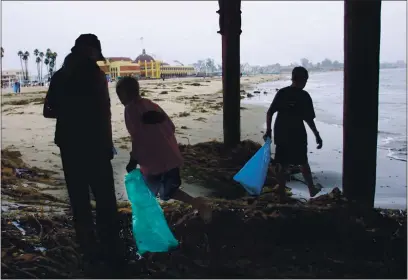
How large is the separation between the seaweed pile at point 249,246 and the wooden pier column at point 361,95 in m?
0.30

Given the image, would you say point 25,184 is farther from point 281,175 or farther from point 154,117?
point 281,175

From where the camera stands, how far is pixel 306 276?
300 cm

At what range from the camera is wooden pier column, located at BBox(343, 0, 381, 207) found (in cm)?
352

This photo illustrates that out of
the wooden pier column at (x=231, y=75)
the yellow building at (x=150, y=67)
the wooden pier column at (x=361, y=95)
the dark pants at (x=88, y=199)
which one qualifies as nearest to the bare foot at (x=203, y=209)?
the dark pants at (x=88, y=199)

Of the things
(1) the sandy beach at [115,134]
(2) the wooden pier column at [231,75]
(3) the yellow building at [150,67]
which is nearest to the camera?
(1) the sandy beach at [115,134]

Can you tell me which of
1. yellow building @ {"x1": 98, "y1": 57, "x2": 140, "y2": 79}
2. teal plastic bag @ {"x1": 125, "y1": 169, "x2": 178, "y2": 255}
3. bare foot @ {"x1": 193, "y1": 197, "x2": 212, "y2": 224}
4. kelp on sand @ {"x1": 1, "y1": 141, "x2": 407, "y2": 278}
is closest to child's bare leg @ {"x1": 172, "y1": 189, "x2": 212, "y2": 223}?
bare foot @ {"x1": 193, "y1": 197, "x2": 212, "y2": 224}

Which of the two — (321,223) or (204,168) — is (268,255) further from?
(204,168)

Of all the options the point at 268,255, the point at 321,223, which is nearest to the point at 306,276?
the point at 268,255

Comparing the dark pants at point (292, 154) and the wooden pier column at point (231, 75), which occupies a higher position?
the wooden pier column at point (231, 75)

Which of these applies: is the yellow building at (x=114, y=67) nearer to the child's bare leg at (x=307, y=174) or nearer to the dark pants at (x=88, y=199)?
the dark pants at (x=88, y=199)

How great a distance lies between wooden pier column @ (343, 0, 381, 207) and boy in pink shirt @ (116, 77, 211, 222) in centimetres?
148

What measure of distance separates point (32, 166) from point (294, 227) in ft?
14.4

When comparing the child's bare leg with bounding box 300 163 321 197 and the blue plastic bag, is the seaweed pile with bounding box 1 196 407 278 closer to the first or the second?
the blue plastic bag

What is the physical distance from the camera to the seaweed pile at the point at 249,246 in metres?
3.07
